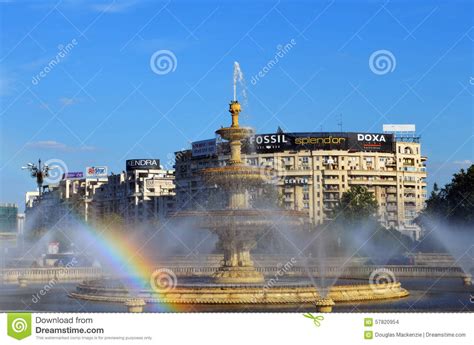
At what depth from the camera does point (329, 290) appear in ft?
122

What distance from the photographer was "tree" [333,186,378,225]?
115 m

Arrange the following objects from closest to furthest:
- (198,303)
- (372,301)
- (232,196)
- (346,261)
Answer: (198,303) → (372,301) → (232,196) → (346,261)

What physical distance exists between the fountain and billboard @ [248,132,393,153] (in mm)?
106708

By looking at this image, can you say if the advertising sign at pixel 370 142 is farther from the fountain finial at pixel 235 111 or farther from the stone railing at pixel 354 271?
the fountain finial at pixel 235 111

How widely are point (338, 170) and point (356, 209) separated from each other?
3788 centimetres

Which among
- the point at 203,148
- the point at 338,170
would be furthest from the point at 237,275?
the point at 203,148

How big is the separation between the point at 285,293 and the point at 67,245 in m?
94.7
